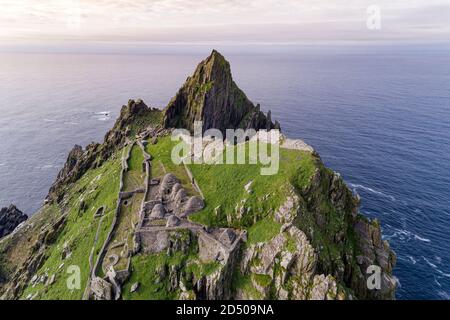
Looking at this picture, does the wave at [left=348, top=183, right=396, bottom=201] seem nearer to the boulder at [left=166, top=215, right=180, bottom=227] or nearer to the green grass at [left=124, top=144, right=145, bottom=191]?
the green grass at [left=124, top=144, right=145, bottom=191]

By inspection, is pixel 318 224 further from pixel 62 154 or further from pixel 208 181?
pixel 62 154

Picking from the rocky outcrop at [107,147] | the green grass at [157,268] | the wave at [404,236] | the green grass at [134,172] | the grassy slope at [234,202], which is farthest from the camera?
→ the rocky outcrop at [107,147]

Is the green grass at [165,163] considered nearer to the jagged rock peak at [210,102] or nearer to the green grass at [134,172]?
the green grass at [134,172]

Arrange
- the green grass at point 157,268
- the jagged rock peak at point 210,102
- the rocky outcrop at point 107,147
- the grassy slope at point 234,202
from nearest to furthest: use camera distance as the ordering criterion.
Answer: the green grass at point 157,268, the grassy slope at point 234,202, the jagged rock peak at point 210,102, the rocky outcrop at point 107,147

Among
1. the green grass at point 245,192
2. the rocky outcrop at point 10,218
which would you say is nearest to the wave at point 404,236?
the green grass at point 245,192

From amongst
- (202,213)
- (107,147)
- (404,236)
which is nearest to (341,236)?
(202,213)
